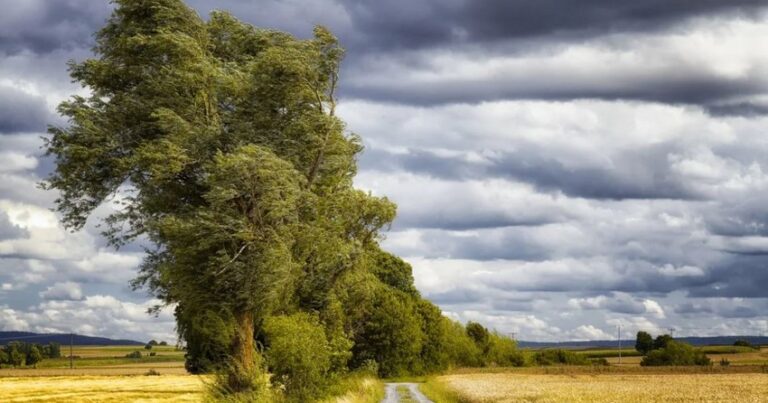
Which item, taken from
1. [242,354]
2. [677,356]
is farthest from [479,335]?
[242,354]

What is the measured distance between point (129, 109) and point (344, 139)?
11.0m

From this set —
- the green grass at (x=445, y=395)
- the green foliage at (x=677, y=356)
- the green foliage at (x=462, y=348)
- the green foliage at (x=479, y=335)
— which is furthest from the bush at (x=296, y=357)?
the green foliage at (x=677, y=356)

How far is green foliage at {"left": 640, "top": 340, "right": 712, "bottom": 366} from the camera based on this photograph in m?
181

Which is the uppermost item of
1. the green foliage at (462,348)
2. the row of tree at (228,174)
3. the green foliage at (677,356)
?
the row of tree at (228,174)

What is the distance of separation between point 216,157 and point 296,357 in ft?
31.7

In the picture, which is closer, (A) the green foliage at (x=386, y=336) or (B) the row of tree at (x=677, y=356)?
(A) the green foliage at (x=386, y=336)

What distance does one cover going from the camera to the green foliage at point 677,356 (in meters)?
181

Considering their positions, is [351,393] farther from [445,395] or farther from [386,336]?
[386,336]

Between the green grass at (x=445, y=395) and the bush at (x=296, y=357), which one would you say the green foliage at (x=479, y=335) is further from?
the bush at (x=296, y=357)

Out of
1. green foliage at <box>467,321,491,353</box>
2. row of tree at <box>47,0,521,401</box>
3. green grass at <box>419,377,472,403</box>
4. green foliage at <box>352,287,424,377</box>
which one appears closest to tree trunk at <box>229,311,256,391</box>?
row of tree at <box>47,0,521,401</box>

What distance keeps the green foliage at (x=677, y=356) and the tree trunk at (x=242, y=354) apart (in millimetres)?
157126

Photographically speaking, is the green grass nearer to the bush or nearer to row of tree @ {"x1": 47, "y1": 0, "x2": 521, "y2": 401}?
row of tree @ {"x1": 47, "y1": 0, "x2": 521, "y2": 401}

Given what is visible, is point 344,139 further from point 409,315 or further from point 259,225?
point 409,315

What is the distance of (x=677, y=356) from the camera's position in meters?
182
